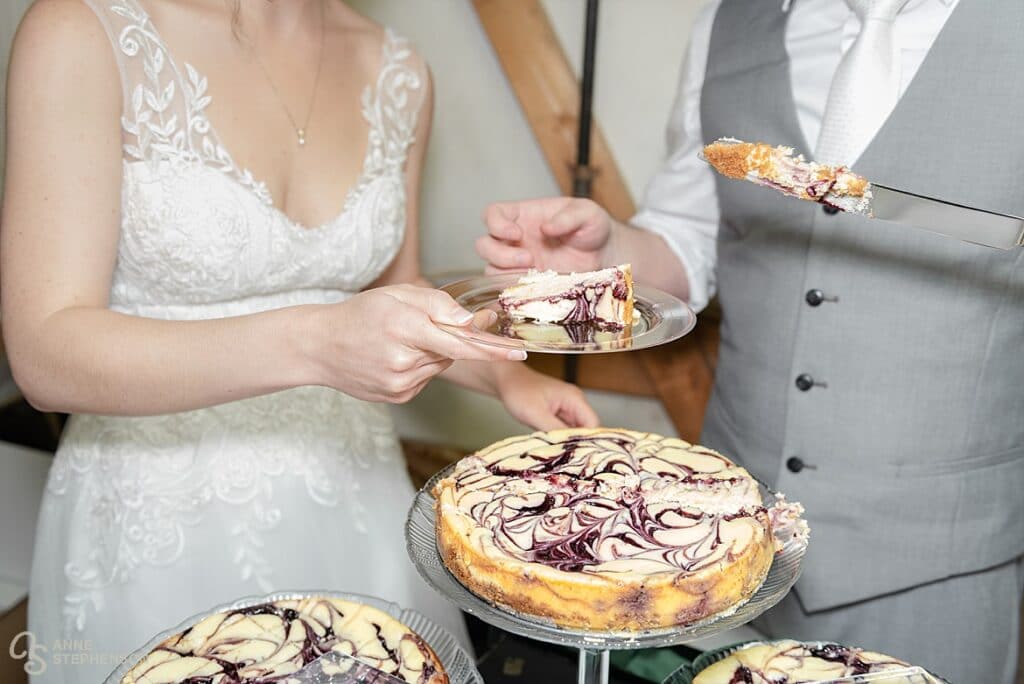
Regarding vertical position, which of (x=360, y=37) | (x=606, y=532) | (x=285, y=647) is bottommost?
(x=285, y=647)

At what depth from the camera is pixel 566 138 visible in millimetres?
3061

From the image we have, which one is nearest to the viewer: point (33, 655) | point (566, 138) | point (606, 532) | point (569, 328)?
point (606, 532)

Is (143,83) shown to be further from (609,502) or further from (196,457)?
(609,502)

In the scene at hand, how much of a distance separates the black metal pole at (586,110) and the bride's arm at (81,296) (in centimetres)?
155

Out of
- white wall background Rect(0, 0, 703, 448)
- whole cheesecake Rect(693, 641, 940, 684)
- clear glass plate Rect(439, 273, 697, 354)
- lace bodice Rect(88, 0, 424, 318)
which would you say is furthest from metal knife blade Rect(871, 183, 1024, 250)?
white wall background Rect(0, 0, 703, 448)

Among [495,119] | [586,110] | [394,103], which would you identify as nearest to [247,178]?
[394,103]

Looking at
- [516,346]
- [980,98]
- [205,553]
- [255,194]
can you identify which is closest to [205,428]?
[205,553]

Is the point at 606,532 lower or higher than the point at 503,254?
lower

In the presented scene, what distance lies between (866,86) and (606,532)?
43.9 inches

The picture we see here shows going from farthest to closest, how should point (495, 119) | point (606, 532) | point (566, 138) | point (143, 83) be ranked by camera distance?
point (495, 119), point (566, 138), point (143, 83), point (606, 532)

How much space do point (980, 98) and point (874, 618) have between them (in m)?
1.14

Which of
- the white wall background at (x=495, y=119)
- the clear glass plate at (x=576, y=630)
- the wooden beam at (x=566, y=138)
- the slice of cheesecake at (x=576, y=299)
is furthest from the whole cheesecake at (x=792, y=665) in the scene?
the white wall background at (x=495, y=119)

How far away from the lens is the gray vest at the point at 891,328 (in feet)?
5.63

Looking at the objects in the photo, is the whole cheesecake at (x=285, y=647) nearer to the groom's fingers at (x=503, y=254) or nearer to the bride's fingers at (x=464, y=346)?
the bride's fingers at (x=464, y=346)
